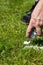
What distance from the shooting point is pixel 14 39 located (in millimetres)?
4738

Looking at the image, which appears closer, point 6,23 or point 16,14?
point 6,23

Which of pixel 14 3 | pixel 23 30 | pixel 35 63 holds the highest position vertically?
pixel 14 3

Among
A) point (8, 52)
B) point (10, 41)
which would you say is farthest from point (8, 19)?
point (8, 52)

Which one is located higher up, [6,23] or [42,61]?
[6,23]

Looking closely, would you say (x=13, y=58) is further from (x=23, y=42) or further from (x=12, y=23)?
(x=12, y=23)

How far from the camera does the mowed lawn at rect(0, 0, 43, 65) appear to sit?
4.17 metres

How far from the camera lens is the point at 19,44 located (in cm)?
457

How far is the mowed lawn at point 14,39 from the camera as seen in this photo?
417cm

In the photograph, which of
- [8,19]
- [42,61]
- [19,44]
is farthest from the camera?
[8,19]

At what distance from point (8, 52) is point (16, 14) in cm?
168

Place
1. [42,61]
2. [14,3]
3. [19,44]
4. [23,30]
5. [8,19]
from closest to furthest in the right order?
[42,61] < [19,44] < [23,30] < [8,19] < [14,3]

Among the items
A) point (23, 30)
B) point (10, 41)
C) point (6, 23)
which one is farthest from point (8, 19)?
point (10, 41)

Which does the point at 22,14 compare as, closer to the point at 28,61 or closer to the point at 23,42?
the point at 23,42

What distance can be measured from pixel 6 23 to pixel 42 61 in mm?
1645
